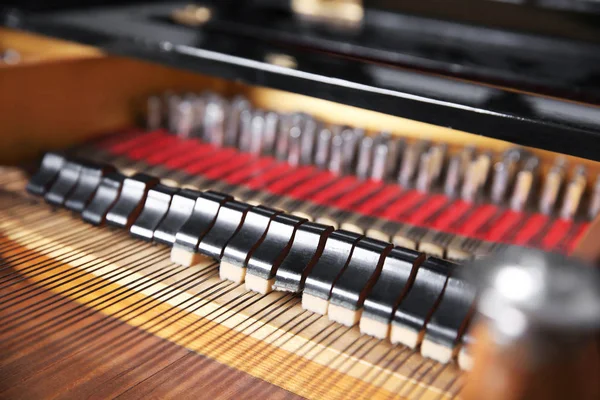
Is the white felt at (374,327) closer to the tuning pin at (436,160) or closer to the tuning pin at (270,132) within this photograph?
the tuning pin at (436,160)

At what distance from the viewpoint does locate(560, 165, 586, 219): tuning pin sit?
6.32 ft

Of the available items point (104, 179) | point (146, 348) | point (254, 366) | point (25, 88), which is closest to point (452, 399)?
point (254, 366)

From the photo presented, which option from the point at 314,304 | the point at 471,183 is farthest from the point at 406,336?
the point at 471,183

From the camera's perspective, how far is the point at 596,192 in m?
1.97

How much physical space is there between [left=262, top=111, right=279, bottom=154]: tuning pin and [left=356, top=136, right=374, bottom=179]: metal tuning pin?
14.0 inches

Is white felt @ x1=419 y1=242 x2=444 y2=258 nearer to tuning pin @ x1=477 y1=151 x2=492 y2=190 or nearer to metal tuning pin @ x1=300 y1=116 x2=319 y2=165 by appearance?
tuning pin @ x1=477 y1=151 x2=492 y2=190

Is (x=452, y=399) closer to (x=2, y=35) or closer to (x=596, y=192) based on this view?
(x=596, y=192)

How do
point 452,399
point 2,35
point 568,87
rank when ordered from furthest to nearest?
point 2,35, point 568,87, point 452,399

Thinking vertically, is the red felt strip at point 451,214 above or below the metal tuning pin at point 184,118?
below

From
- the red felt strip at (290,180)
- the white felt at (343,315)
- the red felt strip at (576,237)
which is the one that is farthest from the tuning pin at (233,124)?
the red felt strip at (576,237)

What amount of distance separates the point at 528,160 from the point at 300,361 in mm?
1190

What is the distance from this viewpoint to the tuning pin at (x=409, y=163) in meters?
2.17

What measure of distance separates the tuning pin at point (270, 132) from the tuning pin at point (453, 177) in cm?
68

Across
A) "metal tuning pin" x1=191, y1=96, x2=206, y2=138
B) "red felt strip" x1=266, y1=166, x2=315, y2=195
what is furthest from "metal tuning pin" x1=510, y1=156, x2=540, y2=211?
"metal tuning pin" x1=191, y1=96, x2=206, y2=138
